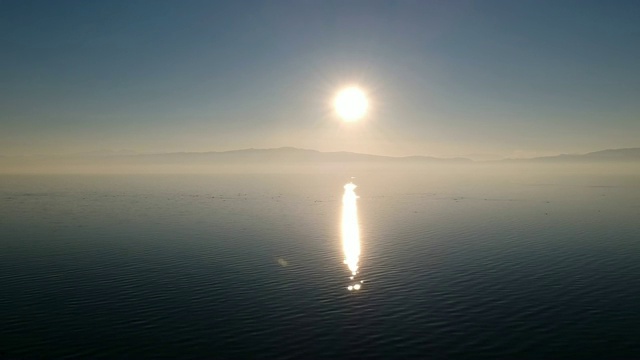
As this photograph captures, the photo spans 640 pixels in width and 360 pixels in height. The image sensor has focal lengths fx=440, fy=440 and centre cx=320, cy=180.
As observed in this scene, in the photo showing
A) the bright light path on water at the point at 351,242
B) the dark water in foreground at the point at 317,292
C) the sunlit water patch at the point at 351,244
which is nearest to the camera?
the dark water in foreground at the point at 317,292

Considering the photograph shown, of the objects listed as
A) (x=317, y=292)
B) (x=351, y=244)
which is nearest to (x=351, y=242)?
(x=351, y=244)

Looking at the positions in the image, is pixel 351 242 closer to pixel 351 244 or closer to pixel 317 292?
pixel 351 244

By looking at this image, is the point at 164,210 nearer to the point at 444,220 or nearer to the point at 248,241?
the point at 248,241

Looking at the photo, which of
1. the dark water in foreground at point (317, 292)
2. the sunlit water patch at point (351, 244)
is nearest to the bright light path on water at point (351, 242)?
the sunlit water patch at point (351, 244)

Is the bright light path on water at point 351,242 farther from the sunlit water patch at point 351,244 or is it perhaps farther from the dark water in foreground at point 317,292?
the dark water in foreground at point 317,292

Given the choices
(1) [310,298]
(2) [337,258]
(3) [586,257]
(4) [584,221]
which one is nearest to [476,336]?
(1) [310,298]

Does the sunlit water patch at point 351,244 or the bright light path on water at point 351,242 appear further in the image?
the bright light path on water at point 351,242

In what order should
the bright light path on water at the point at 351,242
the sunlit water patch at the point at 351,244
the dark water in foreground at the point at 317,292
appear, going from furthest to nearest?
1. the bright light path on water at the point at 351,242
2. the sunlit water patch at the point at 351,244
3. the dark water in foreground at the point at 317,292

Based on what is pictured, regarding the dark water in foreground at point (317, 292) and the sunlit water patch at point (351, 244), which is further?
the sunlit water patch at point (351, 244)

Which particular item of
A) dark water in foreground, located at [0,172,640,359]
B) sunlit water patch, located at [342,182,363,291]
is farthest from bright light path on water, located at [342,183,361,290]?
dark water in foreground, located at [0,172,640,359]
